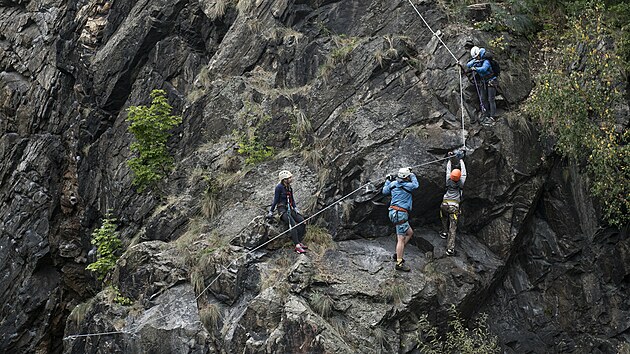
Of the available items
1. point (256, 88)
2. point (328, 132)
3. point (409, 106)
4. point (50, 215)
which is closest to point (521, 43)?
point (409, 106)

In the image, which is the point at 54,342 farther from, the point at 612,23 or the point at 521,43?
the point at 612,23

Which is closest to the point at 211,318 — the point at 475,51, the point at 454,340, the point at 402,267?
the point at 402,267

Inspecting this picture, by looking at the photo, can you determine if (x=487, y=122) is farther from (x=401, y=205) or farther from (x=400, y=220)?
(x=400, y=220)

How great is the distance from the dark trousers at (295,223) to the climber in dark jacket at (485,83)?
4.07 m

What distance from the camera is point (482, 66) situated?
1442 cm

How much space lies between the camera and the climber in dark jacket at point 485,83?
14.4 m

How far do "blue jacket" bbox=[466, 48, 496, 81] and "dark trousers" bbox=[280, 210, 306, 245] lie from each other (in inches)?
177

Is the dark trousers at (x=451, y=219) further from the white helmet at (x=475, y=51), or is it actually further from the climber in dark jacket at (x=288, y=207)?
the white helmet at (x=475, y=51)

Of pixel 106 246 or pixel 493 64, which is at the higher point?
pixel 493 64

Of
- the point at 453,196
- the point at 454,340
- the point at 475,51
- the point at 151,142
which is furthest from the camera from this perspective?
the point at 151,142

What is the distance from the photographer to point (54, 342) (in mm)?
19109

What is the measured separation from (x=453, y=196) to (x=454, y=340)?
8.37 feet

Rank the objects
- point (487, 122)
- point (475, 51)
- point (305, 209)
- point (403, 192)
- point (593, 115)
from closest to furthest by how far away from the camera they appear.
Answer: point (403, 192), point (593, 115), point (305, 209), point (487, 122), point (475, 51)

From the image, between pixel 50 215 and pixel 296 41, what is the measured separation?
26.4ft
